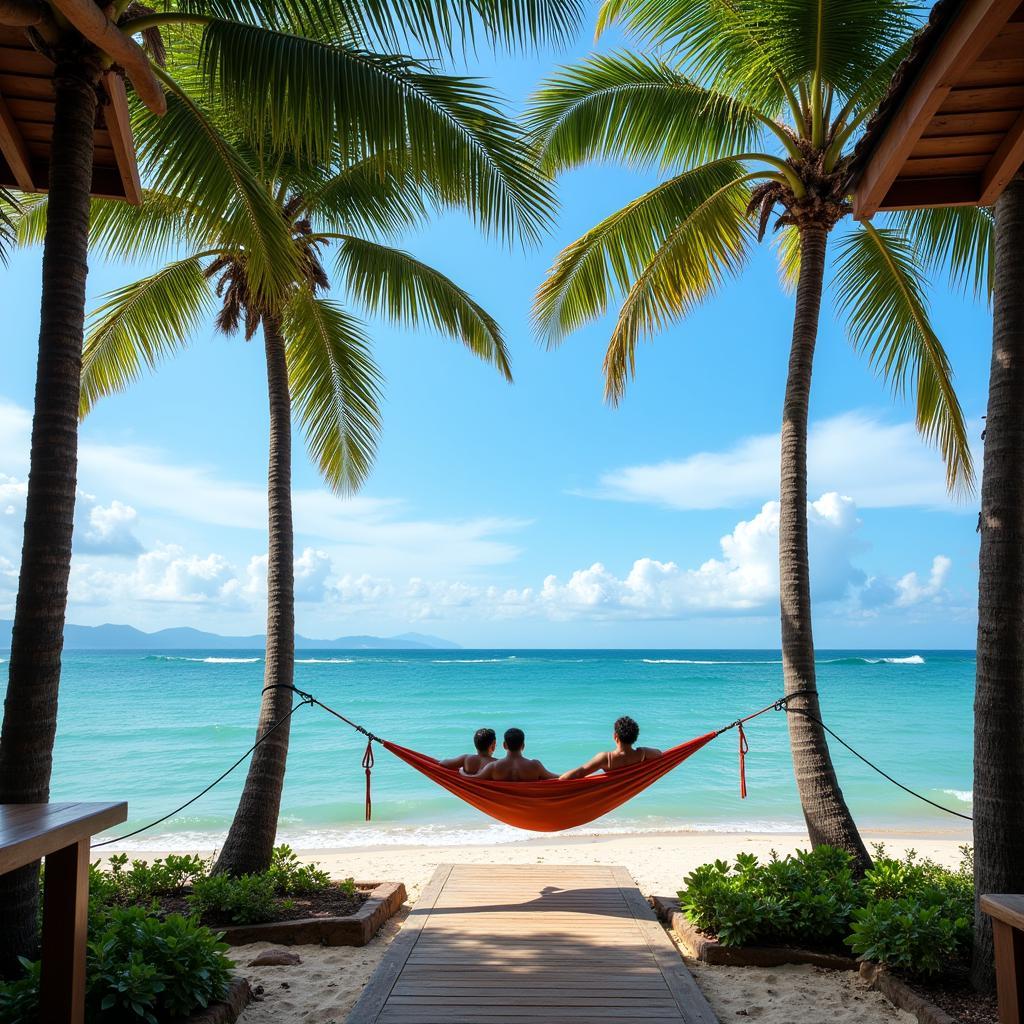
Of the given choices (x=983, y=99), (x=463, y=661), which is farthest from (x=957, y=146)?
(x=463, y=661)

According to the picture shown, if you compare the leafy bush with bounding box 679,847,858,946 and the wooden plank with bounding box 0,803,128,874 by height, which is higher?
the wooden plank with bounding box 0,803,128,874

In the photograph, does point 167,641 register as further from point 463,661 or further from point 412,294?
point 412,294

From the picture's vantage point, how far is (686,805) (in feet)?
33.0

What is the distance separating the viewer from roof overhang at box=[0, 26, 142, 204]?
3008mm

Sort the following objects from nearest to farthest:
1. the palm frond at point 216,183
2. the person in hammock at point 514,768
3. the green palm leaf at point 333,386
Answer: the palm frond at point 216,183 → the person in hammock at point 514,768 → the green palm leaf at point 333,386

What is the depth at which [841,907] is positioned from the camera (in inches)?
137

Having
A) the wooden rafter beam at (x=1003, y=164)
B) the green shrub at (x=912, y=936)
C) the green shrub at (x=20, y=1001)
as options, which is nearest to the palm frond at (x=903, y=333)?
the wooden rafter beam at (x=1003, y=164)

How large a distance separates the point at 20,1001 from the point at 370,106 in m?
3.26

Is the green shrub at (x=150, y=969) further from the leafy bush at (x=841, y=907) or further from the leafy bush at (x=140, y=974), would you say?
the leafy bush at (x=841, y=907)

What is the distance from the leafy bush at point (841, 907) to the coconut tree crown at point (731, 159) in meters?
2.76

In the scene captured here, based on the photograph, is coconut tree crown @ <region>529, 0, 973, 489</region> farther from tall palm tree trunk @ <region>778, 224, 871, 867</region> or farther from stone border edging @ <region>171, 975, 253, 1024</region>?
stone border edging @ <region>171, 975, 253, 1024</region>

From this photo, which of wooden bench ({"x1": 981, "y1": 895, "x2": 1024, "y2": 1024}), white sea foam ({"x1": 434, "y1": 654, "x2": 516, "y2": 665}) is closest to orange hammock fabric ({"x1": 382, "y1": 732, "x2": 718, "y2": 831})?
wooden bench ({"x1": 981, "y1": 895, "x2": 1024, "y2": 1024})

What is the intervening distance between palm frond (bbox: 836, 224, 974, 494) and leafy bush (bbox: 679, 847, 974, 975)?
2645 millimetres

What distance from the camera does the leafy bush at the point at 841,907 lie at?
2.98 metres
